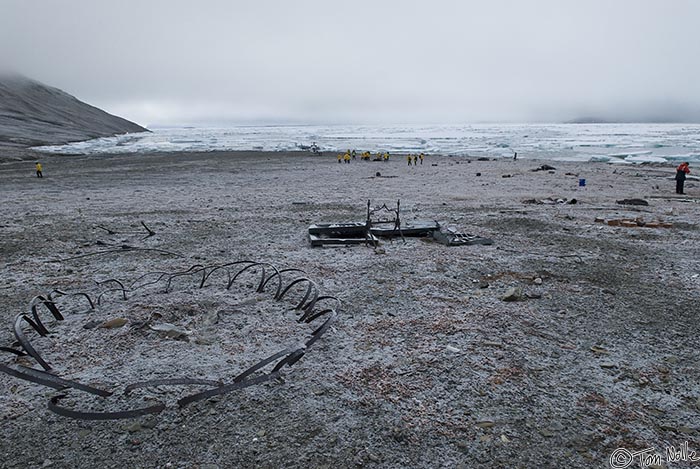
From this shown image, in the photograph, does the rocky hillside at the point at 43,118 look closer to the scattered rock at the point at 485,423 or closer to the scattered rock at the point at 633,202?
the scattered rock at the point at 633,202

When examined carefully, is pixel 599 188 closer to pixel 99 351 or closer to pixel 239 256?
pixel 239 256

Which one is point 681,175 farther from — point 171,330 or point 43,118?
point 43,118

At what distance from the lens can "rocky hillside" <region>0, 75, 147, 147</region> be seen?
4530 centimetres

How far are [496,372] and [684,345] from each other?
153 centimetres

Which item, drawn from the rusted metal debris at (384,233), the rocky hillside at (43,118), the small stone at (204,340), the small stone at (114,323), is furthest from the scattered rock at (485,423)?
the rocky hillside at (43,118)

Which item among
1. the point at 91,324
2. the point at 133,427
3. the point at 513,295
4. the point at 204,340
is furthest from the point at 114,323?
the point at 513,295

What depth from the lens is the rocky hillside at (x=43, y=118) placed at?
45.3 m

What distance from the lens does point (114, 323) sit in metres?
3.40

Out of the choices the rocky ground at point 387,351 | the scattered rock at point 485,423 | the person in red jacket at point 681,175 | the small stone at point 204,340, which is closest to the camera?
the rocky ground at point 387,351

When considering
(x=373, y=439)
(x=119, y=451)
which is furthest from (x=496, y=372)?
(x=119, y=451)

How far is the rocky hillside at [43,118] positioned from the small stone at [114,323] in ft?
137

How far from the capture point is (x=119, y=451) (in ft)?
6.75

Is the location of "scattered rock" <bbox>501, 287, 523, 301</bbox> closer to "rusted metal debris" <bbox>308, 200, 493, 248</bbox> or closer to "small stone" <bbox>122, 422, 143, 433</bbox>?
"rusted metal debris" <bbox>308, 200, 493, 248</bbox>

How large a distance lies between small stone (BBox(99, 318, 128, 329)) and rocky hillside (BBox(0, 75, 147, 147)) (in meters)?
41.7
